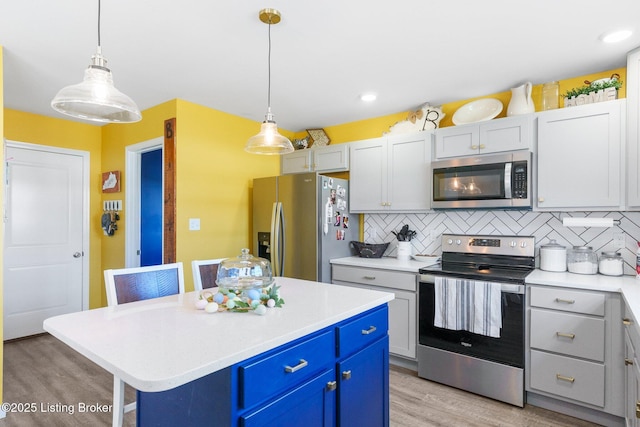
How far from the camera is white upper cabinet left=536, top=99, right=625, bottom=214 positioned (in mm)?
2379

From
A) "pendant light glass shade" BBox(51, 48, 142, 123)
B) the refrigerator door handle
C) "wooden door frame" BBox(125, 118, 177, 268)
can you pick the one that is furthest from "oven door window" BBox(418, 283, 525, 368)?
"pendant light glass shade" BBox(51, 48, 142, 123)

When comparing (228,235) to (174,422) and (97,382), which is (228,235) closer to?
(97,382)

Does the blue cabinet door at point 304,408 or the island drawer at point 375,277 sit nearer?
the blue cabinet door at point 304,408

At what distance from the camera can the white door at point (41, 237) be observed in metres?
3.71

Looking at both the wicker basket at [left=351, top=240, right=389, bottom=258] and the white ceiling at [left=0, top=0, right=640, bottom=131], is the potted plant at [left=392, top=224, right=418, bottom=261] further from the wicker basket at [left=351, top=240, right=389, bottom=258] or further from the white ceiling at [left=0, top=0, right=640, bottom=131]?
the white ceiling at [left=0, top=0, right=640, bottom=131]

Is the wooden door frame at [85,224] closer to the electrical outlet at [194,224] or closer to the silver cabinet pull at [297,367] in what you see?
the electrical outlet at [194,224]

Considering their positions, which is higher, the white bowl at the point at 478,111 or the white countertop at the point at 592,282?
the white bowl at the point at 478,111

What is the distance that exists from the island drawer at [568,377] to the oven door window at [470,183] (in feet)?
3.85

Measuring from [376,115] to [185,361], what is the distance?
10.7ft

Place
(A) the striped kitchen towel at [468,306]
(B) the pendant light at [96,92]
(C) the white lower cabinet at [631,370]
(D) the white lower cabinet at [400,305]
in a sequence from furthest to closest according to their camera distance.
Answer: (D) the white lower cabinet at [400,305], (A) the striped kitchen towel at [468,306], (C) the white lower cabinet at [631,370], (B) the pendant light at [96,92]

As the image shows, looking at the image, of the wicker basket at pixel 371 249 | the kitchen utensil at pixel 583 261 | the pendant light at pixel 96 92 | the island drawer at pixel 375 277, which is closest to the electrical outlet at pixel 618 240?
the kitchen utensil at pixel 583 261

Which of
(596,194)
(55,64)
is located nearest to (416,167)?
(596,194)

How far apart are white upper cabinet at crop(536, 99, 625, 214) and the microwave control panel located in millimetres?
98

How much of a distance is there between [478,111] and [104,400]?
366cm
